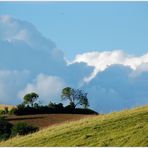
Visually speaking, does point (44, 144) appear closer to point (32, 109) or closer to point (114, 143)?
point (114, 143)

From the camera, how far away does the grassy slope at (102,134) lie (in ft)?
92.8

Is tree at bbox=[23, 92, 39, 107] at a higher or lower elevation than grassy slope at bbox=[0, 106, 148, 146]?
higher

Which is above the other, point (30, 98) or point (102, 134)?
point (30, 98)

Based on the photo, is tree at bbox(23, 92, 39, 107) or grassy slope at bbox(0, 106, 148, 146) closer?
grassy slope at bbox(0, 106, 148, 146)

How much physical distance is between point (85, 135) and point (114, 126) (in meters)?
2.47

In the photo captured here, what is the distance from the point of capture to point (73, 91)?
115188 mm

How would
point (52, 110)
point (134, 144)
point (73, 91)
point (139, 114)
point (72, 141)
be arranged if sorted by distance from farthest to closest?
point (73, 91)
point (52, 110)
point (139, 114)
point (72, 141)
point (134, 144)

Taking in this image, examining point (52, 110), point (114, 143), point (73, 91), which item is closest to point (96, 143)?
point (114, 143)

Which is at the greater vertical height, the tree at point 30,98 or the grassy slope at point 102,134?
the tree at point 30,98

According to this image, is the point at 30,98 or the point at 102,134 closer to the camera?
the point at 102,134

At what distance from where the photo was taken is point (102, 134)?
30.6 meters

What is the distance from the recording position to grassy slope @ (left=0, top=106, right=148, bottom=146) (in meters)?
28.3

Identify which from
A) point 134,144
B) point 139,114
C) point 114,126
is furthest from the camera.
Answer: point 139,114

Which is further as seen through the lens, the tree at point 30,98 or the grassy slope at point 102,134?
the tree at point 30,98
